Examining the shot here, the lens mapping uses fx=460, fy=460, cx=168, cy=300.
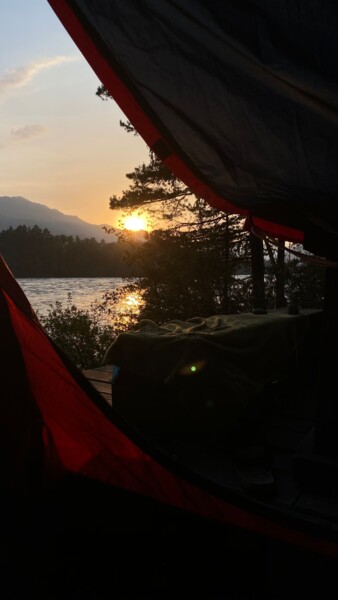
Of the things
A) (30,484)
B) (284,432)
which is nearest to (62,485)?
(30,484)

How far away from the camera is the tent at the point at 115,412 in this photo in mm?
1864

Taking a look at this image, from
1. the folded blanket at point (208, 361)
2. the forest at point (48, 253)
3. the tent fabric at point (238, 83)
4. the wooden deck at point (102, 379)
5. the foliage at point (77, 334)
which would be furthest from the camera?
the forest at point (48, 253)

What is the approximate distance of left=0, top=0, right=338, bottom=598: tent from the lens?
1.86 meters

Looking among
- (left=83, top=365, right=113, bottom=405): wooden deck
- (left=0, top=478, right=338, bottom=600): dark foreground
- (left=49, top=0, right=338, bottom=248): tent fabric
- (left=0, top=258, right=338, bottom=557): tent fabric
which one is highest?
(left=49, top=0, right=338, bottom=248): tent fabric

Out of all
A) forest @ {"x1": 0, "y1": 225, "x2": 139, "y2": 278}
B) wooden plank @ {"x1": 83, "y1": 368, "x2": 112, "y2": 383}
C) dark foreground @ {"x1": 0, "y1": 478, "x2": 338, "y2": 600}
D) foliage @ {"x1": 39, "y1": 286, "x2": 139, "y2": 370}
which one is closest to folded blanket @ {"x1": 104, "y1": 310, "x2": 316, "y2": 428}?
dark foreground @ {"x1": 0, "y1": 478, "x2": 338, "y2": 600}

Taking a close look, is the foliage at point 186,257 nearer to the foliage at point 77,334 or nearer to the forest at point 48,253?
the foliage at point 77,334

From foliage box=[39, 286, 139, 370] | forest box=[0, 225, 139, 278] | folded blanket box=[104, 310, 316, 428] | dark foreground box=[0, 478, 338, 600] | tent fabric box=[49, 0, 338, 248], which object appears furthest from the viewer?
forest box=[0, 225, 139, 278]

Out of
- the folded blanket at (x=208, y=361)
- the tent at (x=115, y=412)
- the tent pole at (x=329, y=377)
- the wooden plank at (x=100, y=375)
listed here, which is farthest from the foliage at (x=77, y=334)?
the tent pole at (x=329, y=377)

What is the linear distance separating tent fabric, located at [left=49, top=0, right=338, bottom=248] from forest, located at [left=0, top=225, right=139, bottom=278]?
36569 millimetres

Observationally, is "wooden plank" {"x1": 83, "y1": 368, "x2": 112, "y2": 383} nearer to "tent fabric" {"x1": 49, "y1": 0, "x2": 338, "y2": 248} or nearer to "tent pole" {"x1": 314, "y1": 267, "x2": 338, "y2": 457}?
"tent pole" {"x1": 314, "y1": 267, "x2": 338, "y2": 457}

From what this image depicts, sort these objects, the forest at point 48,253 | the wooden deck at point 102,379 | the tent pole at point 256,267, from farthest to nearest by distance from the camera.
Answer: the forest at point 48,253 < the tent pole at point 256,267 < the wooden deck at point 102,379

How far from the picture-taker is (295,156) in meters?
1.92

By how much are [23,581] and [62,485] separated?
0.61m

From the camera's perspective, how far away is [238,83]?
1.93 meters
